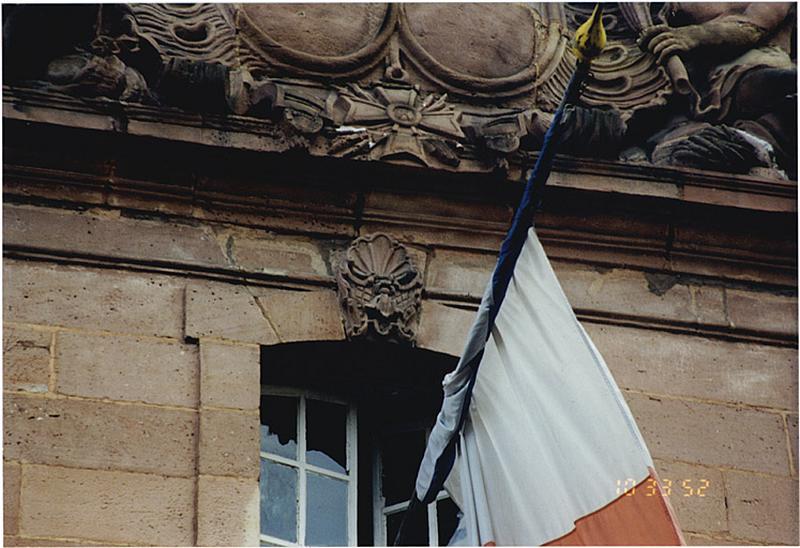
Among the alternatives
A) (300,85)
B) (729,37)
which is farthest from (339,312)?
(729,37)

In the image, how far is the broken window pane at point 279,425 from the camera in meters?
13.1

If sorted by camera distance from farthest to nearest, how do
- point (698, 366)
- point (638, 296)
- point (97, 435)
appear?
point (638, 296), point (698, 366), point (97, 435)

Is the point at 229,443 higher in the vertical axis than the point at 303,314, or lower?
lower

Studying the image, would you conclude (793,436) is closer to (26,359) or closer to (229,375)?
(229,375)

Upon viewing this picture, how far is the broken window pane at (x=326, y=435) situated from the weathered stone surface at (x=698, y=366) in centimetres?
117

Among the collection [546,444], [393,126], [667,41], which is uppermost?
[667,41]

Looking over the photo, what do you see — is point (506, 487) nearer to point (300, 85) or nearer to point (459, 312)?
point (459, 312)

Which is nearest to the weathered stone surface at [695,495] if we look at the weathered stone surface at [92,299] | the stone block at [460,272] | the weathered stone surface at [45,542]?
the stone block at [460,272]

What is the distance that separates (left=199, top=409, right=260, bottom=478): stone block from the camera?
12602mm

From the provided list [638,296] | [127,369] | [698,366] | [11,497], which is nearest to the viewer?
[11,497]

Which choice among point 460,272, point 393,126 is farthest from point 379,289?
point 393,126

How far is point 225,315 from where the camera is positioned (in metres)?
13.1

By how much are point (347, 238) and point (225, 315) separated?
0.77 metres

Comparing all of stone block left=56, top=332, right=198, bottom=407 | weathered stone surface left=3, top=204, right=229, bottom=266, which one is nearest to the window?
stone block left=56, top=332, right=198, bottom=407
